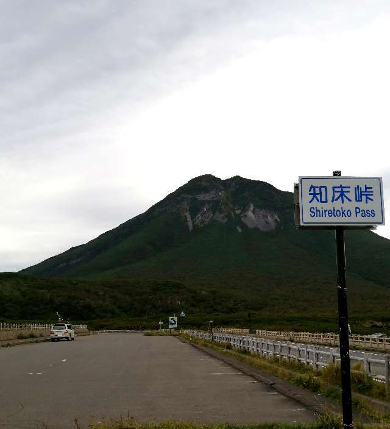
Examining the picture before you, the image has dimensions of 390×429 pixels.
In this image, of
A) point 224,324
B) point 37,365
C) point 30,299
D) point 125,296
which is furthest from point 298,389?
point 125,296

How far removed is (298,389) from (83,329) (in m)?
77.1

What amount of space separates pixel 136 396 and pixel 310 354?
36.3ft

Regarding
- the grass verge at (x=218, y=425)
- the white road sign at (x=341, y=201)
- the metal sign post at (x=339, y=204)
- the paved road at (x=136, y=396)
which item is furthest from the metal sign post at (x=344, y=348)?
the paved road at (x=136, y=396)

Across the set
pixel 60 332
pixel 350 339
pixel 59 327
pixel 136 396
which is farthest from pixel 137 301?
pixel 136 396

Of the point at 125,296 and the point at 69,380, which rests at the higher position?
the point at 125,296

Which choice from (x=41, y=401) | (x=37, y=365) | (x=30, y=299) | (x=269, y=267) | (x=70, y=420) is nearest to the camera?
(x=70, y=420)

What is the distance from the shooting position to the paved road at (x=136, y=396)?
1079cm

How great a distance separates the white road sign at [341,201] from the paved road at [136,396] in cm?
434

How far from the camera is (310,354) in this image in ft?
75.9

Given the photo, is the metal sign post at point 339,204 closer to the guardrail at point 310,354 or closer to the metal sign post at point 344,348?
the metal sign post at point 344,348

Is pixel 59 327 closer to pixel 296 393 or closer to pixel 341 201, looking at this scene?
pixel 296 393

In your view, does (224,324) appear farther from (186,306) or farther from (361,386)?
(361,386)

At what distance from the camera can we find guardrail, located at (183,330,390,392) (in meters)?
14.2

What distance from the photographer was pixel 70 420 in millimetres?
10492
